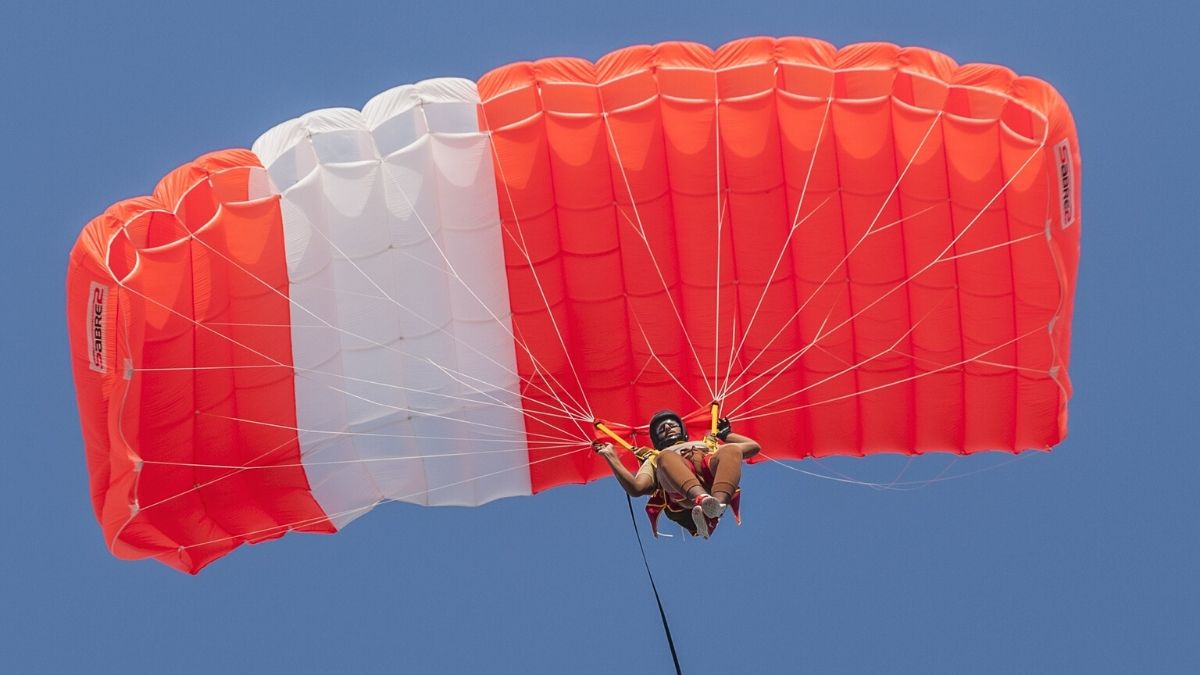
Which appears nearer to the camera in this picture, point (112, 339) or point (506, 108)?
point (112, 339)

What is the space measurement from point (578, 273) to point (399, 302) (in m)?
1.24

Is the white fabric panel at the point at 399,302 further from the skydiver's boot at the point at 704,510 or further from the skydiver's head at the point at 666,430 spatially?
the skydiver's boot at the point at 704,510

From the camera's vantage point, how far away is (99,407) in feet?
51.5

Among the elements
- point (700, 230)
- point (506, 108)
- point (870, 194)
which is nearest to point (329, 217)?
point (506, 108)

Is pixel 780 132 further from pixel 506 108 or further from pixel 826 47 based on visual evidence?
pixel 506 108

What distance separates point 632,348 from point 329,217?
232cm

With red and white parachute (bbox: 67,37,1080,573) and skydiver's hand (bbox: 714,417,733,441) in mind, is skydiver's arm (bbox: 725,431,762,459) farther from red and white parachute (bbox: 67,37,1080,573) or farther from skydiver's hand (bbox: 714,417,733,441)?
red and white parachute (bbox: 67,37,1080,573)

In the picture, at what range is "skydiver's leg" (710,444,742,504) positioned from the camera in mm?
15547

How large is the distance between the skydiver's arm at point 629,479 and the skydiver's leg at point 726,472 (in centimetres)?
44

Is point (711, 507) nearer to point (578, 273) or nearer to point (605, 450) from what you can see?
point (605, 450)

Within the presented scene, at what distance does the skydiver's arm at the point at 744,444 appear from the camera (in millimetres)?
16109

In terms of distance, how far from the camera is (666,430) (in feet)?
53.2

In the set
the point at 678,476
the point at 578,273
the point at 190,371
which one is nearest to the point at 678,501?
the point at 678,476

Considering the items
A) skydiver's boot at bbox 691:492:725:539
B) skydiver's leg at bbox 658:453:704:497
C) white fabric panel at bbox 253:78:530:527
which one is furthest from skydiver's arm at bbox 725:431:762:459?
white fabric panel at bbox 253:78:530:527
